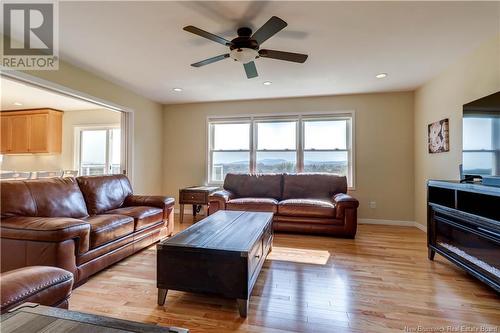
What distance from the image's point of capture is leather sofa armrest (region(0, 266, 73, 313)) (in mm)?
1061

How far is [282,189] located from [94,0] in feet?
11.9

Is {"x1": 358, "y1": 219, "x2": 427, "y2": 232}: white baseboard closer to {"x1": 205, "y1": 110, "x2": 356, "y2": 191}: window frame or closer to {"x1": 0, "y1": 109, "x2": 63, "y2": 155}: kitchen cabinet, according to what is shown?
{"x1": 205, "y1": 110, "x2": 356, "y2": 191}: window frame

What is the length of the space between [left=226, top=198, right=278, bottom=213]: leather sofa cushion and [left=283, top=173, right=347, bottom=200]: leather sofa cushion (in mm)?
559

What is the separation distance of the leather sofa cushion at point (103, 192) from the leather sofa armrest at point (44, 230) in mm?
885

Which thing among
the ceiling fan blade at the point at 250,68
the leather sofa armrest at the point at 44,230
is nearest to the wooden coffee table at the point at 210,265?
the leather sofa armrest at the point at 44,230

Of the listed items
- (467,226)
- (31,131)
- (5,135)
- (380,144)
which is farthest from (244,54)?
(5,135)

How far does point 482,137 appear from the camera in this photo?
2.32 m

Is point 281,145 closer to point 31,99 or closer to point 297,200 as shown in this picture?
point 297,200

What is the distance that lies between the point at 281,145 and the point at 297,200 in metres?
1.41

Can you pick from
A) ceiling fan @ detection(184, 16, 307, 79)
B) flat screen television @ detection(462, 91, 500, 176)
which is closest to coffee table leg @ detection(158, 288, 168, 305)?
ceiling fan @ detection(184, 16, 307, 79)

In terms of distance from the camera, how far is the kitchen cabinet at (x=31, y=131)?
585cm

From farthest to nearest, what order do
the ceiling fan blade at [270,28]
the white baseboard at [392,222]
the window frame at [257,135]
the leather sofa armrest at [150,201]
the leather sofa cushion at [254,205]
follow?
the window frame at [257,135] → the white baseboard at [392,222] → the leather sofa cushion at [254,205] → the leather sofa armrest at [150,201] → the ceiling fan blade at [270,28]

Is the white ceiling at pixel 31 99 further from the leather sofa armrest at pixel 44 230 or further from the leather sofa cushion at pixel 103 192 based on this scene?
the leather sofa armrest at pixel 44 230

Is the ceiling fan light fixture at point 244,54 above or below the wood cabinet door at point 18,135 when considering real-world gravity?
above
